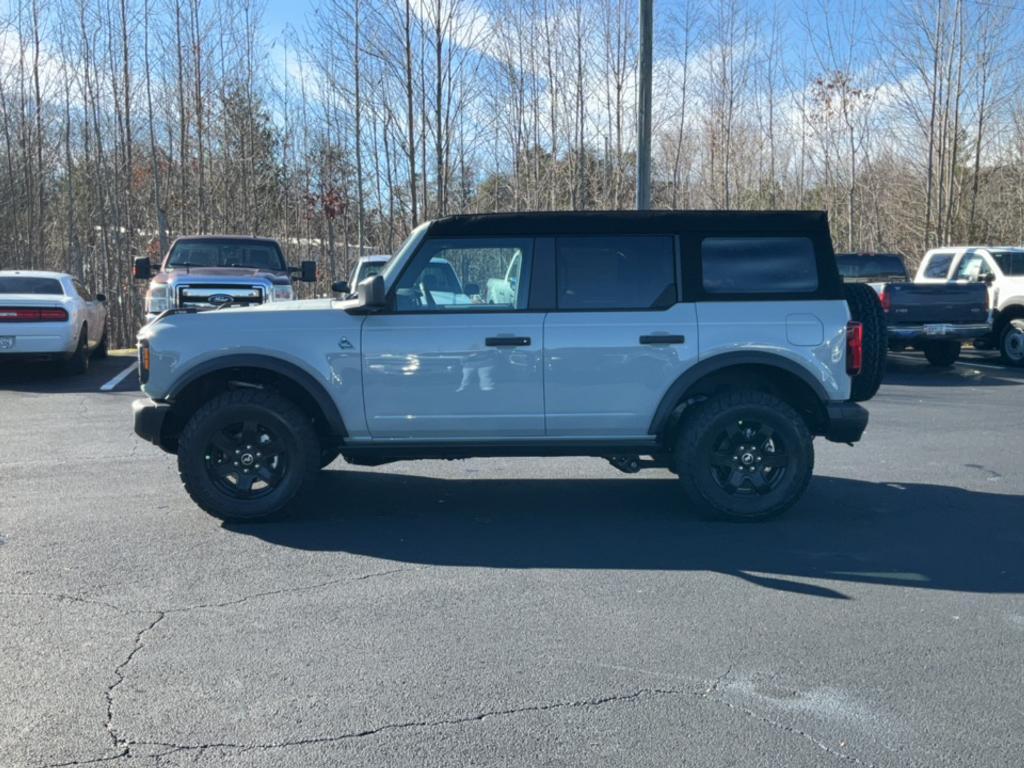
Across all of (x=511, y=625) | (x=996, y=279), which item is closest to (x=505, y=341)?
(x=511, y=625)

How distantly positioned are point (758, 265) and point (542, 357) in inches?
62.0

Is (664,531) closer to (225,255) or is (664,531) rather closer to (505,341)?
(505,341)

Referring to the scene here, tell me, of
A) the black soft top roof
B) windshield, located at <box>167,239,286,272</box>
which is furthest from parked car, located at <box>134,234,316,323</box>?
the black soft top roof

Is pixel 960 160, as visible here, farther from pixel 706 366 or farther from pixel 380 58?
pixel 706 366

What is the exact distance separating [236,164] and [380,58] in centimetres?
705

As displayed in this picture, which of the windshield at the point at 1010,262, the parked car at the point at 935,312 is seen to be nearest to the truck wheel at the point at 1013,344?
the windshield at the point at 1010,262

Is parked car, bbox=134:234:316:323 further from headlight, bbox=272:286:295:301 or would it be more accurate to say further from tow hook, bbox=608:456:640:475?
tow hook, bbox=608:456:640:475

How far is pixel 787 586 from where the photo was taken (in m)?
5.31

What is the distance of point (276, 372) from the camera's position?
6.48m

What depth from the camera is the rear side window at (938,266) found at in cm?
1791

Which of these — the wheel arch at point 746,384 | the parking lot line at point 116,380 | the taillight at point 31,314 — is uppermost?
the taillight at point 31,314

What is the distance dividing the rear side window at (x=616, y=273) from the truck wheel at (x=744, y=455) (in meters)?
0.81

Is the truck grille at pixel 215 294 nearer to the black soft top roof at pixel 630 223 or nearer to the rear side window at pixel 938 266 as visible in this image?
the black soft top roof at pixel 630 223

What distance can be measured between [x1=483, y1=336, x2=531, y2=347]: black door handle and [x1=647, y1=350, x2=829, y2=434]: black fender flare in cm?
98
